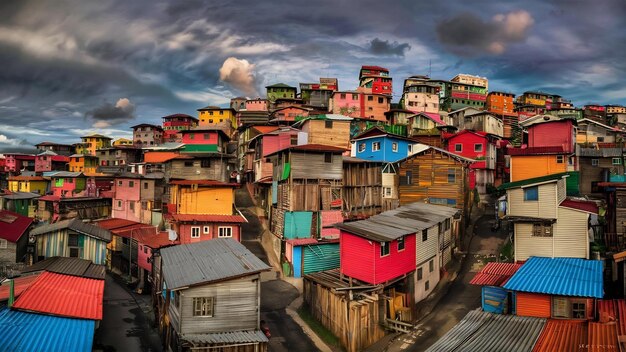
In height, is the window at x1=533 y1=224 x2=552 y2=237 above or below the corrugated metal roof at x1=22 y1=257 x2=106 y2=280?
above

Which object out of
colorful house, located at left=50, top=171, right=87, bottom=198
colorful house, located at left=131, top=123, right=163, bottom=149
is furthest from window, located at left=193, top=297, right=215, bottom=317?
colorful house, located at left=131, top=123, right=163, bottom=149

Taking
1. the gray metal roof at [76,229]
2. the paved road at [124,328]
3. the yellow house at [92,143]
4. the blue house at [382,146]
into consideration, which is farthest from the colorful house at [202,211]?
the yellow house at [92,143]

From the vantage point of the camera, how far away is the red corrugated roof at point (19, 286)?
66.0 feet

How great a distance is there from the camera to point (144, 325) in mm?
29016

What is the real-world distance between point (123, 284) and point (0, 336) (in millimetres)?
24835

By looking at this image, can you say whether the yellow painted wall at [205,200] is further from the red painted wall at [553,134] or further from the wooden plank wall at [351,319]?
the red painted wall at [553,134]

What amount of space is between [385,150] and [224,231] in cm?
2220

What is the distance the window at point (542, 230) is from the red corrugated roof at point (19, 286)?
33.6 m

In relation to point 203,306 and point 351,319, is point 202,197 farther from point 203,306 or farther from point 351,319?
point 351,319

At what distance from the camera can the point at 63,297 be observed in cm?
2186

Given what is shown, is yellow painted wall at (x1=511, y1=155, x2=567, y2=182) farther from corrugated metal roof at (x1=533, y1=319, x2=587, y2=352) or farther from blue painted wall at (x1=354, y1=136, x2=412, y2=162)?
corrugated metal roof at (x1=533, y1=319, x2=587, y2=352)

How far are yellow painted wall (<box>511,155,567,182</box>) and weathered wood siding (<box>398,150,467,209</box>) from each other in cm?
522

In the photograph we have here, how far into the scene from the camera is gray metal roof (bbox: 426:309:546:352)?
15.4 m

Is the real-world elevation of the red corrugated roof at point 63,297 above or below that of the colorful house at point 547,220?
below
